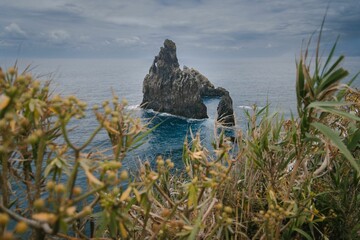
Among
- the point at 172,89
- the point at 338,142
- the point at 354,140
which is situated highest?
the point at 338,142

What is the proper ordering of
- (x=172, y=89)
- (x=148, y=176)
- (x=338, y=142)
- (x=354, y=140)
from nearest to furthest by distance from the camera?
(x=148, y=176), (x=338, y=142), (x=354, y=140), (x=172, y=89)

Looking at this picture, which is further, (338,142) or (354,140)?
(354,140)

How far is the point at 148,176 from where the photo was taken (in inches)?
56.0

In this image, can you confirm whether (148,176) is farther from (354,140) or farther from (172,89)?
(172,89)

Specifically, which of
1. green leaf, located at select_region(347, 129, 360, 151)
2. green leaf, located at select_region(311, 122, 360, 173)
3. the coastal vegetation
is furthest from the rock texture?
green leaf, located at select_region(311, 122, 360, 173)

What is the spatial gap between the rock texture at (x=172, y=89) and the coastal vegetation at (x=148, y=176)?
187ft

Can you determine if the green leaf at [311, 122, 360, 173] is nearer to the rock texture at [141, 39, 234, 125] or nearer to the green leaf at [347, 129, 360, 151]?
the green leaf at [347, 129, 360, 151]

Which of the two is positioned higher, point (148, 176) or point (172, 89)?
point (148, 176)

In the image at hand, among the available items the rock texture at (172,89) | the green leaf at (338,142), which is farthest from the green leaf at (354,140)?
the rock texture at (172,89)

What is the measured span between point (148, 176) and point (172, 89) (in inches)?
3104

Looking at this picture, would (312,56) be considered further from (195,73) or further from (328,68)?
(195,73)

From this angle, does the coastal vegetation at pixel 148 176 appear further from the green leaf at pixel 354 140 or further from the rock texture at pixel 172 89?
the rock texture at pixel 172 89

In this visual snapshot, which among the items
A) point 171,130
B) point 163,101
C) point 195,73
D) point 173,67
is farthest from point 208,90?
point 171,130

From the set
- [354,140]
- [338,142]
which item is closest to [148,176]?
[338,142]
